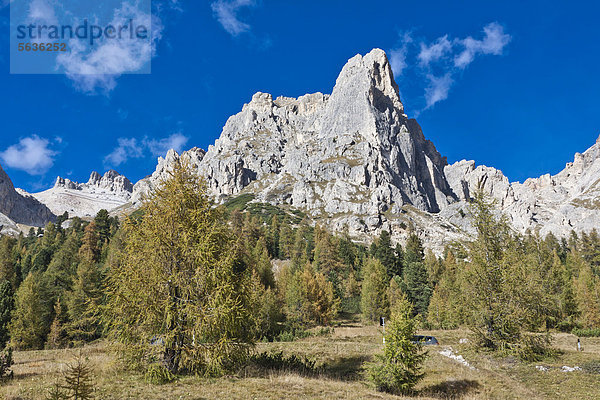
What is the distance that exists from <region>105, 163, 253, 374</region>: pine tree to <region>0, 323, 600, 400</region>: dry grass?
1.26m

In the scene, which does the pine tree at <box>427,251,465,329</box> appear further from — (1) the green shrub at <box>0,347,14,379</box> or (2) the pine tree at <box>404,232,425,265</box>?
(1) the green shrub at <box>0,347,14,379</box>

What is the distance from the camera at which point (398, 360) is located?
15.8 meters

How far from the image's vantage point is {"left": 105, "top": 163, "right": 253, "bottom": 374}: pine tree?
44.2 ft

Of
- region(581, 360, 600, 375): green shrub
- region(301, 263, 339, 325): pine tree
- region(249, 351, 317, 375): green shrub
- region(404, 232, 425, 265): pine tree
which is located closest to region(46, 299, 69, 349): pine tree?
region(301, 263, 339, 325): pine tree

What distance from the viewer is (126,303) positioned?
13508 mm

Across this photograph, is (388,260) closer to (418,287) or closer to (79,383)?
(418,287)

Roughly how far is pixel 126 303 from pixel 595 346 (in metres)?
37.3

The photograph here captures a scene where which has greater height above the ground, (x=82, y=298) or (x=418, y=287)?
(x=82, y=298)

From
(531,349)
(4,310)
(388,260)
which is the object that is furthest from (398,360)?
(388,260)

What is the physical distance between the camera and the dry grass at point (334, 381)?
11531mm

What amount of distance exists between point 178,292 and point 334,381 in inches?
347

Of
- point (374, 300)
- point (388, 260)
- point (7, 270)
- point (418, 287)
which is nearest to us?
point (374, 300)

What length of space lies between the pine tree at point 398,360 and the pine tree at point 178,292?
6.77 meters

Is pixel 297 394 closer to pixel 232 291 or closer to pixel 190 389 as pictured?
pixel 190 389
